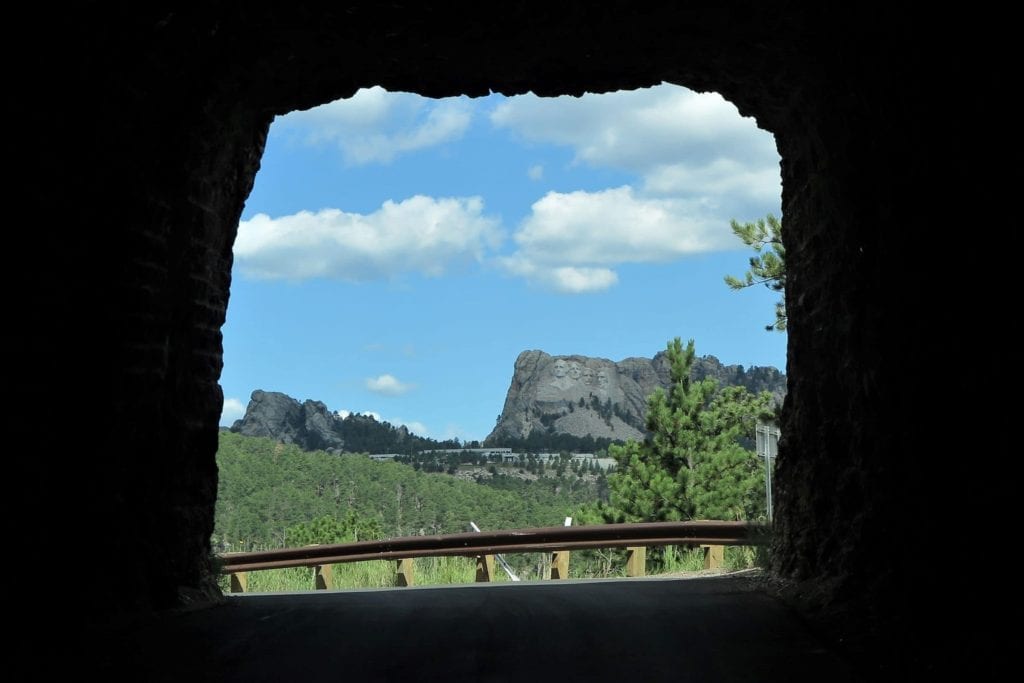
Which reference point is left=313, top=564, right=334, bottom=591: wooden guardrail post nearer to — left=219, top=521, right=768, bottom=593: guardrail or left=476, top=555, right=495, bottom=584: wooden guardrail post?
left=219, top=521, right=768, bottom=593: guardrail

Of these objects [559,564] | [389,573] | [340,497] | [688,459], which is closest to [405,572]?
[389,573]

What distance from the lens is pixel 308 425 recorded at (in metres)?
155

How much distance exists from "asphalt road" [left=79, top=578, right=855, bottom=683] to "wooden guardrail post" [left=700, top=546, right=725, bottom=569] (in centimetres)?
638

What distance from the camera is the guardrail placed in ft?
53.9

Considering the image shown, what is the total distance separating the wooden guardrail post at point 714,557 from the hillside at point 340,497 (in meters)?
50.8

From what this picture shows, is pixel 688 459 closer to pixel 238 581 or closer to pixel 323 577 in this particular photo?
pixel 238 581

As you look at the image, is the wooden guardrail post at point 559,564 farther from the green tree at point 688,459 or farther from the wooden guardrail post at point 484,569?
the green tree at point 688,459

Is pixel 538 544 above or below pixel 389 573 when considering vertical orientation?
above

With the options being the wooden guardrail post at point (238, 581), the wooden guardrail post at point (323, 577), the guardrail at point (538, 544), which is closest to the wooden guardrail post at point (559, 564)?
the guardrail at point (538, 544)

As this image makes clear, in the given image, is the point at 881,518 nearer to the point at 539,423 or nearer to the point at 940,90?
the point at 940,90

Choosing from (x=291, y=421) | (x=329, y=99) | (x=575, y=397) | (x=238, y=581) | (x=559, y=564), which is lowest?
(x=238, y=581)

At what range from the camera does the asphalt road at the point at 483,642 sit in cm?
630

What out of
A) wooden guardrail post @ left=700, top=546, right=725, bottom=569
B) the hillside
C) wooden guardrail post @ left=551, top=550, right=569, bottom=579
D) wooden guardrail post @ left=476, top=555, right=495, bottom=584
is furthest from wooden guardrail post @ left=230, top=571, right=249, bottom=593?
the hillside

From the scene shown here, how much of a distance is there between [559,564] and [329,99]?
9.05 meters
